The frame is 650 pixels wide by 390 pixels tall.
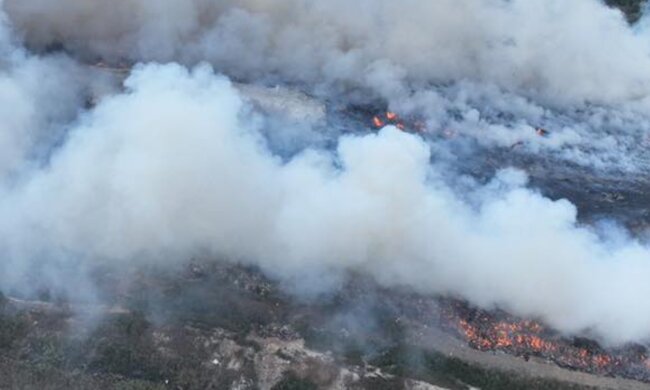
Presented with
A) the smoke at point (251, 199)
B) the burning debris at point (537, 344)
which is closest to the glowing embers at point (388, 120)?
the smoke at point (251, 199)

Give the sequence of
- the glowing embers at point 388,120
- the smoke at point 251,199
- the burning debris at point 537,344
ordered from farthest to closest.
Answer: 1. the glowing embers at point 388,120
2. the smoke at point 251,199
3. the burning debris at point 537,344

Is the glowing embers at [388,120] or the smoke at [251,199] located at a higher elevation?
the glowing embers at [388,120]

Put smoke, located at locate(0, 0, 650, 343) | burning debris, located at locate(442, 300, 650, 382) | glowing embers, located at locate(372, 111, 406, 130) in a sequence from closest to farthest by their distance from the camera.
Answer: burning debris, located at locate(442, 300, 650, 382) < smoke, located at locate(0, 0, 650, 343) < glowing embers, located at locate(372, 111, 406, 130)

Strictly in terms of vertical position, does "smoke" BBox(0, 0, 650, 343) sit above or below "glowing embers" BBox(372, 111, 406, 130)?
below

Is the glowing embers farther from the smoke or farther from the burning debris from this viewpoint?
the burning debris

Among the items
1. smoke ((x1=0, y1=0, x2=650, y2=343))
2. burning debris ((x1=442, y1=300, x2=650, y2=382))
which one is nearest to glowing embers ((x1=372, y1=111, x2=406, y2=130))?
smoke ((x1=0, y1=0, x2=650, y2=343))

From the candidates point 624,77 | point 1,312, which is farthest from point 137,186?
point 624,77

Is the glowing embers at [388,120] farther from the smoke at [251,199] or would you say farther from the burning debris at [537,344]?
the burning debris at [537,344]

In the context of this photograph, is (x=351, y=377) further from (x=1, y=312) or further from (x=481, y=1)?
(x=481, y=1)

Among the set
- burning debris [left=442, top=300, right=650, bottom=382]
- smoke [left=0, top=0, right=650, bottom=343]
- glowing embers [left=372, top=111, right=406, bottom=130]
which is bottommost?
burning debris [left=442, top=300, right=650, bottom=382]

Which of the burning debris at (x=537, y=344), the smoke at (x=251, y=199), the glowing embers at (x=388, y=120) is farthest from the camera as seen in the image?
the glowing embers at (x=388, y=120)
